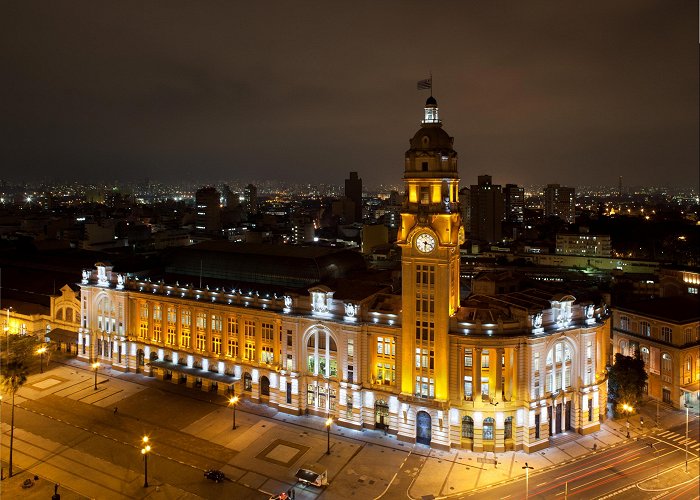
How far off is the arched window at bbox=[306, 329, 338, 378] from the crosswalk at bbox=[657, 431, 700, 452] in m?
39.6

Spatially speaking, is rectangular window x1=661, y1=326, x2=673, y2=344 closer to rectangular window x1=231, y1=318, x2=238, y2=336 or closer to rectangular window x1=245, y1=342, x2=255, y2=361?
rectangular window x1=245, y1=342, x2=255, y2=361

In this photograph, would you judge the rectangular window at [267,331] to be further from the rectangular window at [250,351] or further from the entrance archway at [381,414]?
the entrance archway at [381,414]

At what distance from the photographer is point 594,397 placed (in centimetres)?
6912

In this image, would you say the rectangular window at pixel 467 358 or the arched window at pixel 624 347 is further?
the arched window at pixel 624 347

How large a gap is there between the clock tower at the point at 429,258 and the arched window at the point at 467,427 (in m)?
3.27

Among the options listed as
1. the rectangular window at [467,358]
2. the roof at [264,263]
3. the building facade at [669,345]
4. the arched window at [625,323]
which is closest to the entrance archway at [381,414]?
the rectangular window at [467,358]

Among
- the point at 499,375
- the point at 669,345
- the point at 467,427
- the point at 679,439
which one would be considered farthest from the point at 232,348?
the point at 669,345

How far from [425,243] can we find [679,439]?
36.9 m

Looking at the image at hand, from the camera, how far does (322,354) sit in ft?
239

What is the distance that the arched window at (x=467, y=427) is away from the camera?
6500 centimetres

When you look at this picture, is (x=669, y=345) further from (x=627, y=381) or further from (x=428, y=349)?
(x=428, y=349)

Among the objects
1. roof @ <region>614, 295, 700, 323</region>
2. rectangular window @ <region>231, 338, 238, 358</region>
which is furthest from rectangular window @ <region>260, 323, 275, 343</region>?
roof @ <region>614, 295, 700, 323</region>

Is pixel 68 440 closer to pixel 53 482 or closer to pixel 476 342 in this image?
pixel 53 482

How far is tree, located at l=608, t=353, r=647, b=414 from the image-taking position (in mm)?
70500
